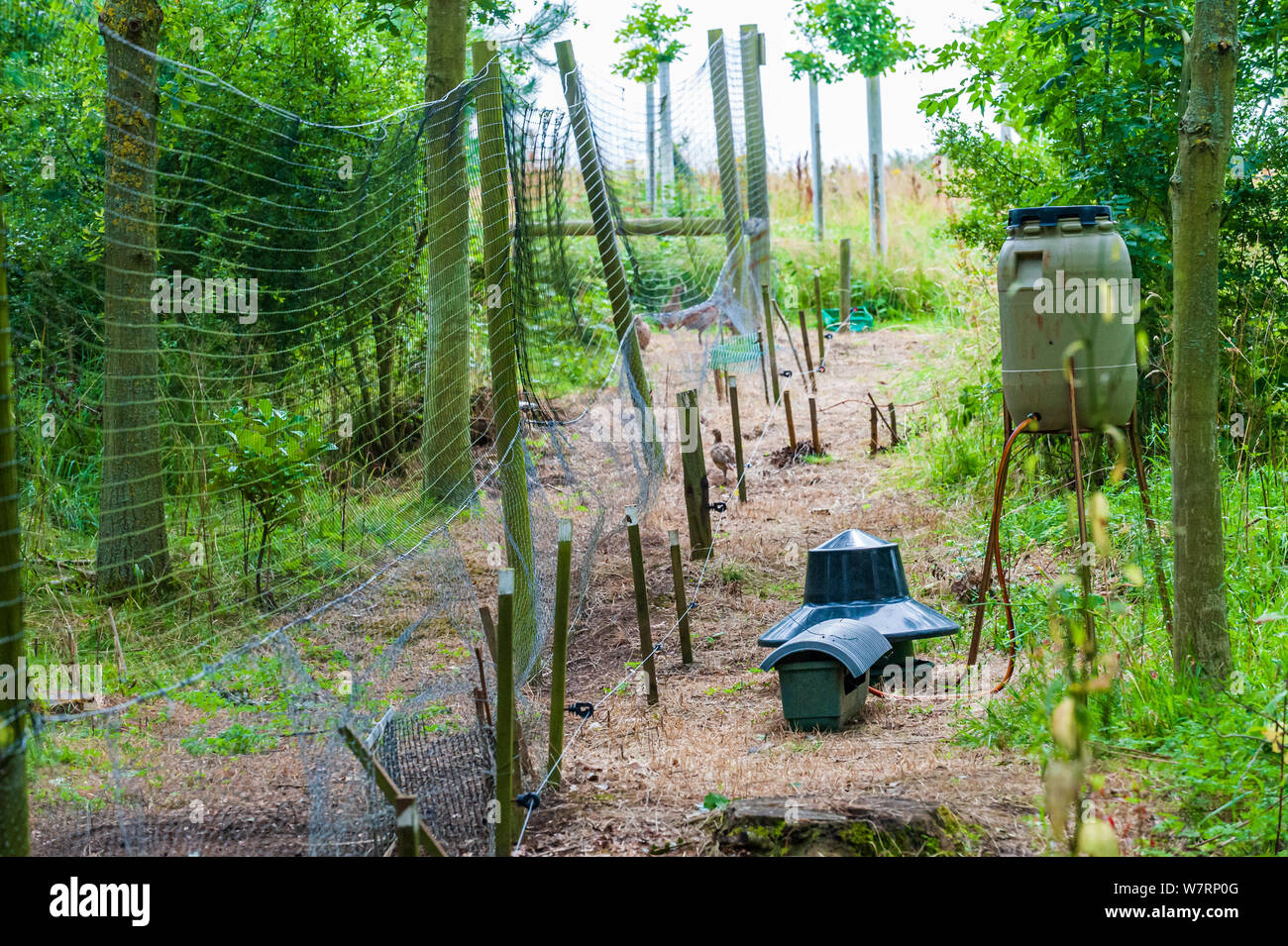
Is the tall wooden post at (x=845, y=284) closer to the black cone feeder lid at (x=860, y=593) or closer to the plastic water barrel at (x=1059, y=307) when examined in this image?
the black cone feeder lid at (x=860, y=593)

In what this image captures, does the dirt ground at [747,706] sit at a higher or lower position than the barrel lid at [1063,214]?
lower

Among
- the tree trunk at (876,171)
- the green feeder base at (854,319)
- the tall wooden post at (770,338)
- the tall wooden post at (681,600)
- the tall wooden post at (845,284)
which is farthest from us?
the tree trunk at (876,171)

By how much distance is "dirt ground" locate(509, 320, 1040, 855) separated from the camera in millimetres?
3588

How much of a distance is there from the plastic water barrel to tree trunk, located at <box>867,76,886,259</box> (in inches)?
448

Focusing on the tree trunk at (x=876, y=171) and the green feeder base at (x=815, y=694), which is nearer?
the green feeder base at (x=815, y=694)

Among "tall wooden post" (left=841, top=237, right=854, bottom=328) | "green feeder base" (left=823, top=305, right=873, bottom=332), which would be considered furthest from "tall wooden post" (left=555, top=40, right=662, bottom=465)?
"green feeder base" (left=823, top=305, right=873, bottom=332)

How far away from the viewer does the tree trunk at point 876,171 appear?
53.4ft

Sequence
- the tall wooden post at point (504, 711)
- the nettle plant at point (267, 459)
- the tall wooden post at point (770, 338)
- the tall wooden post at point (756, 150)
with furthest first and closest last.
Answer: the tall wooden post at point (756, 150)
the tall wooden post at point (770, 338)
the nettle plant at point (267, 459)
the tall wooden post at point (504, 711)

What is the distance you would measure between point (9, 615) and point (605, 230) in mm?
4855

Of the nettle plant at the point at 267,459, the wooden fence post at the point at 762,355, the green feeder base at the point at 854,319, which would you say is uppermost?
the green feeder base at the point at 854,319

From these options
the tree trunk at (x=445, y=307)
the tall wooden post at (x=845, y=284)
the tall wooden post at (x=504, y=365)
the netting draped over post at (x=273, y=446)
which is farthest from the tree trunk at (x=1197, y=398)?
the tall wooden post at (x=845, y=284)

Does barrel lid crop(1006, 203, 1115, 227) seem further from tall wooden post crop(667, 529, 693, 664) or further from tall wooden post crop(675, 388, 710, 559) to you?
tall wooden post crop(675, 388, 710, 559)

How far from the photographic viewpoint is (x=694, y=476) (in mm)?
6547

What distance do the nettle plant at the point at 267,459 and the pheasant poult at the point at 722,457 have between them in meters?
3.18
